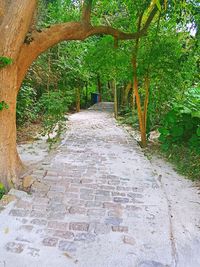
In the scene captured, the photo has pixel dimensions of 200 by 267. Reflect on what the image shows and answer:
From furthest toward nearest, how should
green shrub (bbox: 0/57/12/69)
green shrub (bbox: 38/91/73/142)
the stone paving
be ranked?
green shrub (bbox: 38/91/73/142)
green shrub (bbox: 0/57/12/69)
the stone paving

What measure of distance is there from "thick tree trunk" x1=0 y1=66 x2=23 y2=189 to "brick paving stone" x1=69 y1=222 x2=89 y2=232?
1.19m

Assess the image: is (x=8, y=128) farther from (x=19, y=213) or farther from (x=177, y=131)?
(x=177, y=131)

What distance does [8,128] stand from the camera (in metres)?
3.78

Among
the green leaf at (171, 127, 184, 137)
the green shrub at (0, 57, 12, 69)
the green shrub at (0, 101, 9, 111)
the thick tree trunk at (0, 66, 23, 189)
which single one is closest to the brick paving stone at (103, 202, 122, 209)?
the thick tree trunk at (0, 66, 23, 189)

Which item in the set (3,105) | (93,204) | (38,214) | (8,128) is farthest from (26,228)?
(3,105)

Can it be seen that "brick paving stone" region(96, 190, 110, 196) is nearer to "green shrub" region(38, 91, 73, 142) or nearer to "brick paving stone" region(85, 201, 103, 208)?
"brick paving stone" region(85, 201, 103, 208)

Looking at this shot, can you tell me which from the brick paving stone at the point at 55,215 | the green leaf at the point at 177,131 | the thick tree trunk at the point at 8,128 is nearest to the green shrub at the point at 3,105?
the thick tree trunk at the point at 8,128

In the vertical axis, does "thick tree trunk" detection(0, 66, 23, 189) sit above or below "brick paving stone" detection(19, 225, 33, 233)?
above

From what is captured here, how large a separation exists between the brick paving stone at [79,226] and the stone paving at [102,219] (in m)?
0.01

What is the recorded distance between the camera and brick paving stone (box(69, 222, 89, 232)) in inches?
113

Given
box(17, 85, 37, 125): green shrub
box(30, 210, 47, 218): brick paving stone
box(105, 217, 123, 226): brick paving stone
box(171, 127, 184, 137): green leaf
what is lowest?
box(105, 217, 123, 226): brick paving stone

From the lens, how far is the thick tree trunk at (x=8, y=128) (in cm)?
366

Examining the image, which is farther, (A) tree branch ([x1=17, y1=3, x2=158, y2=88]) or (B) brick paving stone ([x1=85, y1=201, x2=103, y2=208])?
(A) tree branch ([x1=17, y1=3, x2=158, y2=88])

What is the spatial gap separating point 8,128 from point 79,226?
1.67 metres
